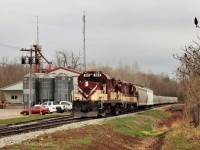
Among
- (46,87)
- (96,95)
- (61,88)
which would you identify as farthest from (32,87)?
(96,95)

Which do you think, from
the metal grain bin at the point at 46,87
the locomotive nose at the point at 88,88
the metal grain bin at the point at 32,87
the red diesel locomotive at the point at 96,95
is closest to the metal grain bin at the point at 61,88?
the metal grain bin at the point at 46,87

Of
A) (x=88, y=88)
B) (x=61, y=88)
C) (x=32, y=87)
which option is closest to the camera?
(x=88, y=88)

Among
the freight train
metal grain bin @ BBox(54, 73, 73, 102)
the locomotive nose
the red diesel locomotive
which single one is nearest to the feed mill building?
metal grain bin @ BBox(54, 73, 73, 102)

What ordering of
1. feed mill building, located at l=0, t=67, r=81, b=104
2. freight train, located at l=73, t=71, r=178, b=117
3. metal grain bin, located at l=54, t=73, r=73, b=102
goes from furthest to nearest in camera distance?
feed mill building, located at l=0, t=67, r=81, b=104 < metal grain bin, located at l=54, t=73, r=73, b=102 < freight train, located at l=73, t=71, r=178, b=117

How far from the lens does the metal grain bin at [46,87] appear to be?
77.1m

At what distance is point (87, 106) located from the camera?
3362cm

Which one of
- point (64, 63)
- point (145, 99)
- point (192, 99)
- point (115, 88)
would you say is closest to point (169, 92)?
point (64, 63)

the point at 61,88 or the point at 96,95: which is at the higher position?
the point at 61,88

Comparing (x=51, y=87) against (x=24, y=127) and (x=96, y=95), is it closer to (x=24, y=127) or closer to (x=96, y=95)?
(x=96, y=95)

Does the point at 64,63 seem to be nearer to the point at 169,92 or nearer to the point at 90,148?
the point at 169,92

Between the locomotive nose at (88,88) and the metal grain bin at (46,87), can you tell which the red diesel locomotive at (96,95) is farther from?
the metal grain bin at (46,87)

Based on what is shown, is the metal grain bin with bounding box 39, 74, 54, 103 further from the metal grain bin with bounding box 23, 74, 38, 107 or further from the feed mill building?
the metal grain bin with bounding box 23, 74, 38, 107

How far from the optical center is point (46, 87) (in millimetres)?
77188

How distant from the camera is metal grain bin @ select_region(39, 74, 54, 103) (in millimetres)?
77088
